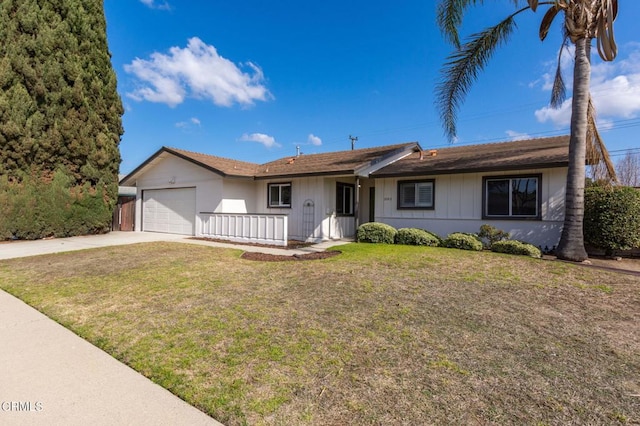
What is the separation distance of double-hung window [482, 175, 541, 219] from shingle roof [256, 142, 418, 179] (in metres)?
4.16

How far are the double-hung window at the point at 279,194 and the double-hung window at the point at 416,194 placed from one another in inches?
188

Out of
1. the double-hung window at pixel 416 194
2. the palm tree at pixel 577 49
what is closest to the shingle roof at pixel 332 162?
the double-hung window at pixel 416 194

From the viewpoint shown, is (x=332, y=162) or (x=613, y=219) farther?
(x=332, y=162)

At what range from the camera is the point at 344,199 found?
14.0m

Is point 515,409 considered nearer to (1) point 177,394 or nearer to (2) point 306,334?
(2) point 306,334

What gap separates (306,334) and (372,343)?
0.79 meters

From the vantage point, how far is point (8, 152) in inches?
520

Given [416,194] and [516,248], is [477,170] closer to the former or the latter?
[416,194]

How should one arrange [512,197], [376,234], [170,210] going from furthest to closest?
[170,210], [376,234], [512,197]

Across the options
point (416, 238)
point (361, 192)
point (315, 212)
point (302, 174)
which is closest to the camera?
point (416, 238)

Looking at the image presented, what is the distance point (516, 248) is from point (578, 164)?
8.65 ft

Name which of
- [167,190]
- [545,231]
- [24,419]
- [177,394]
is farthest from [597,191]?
[167,190]

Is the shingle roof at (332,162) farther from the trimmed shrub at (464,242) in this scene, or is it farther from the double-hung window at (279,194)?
the trimmed shrub at (464,242)

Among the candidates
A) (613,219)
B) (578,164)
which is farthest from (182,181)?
(613,219)
